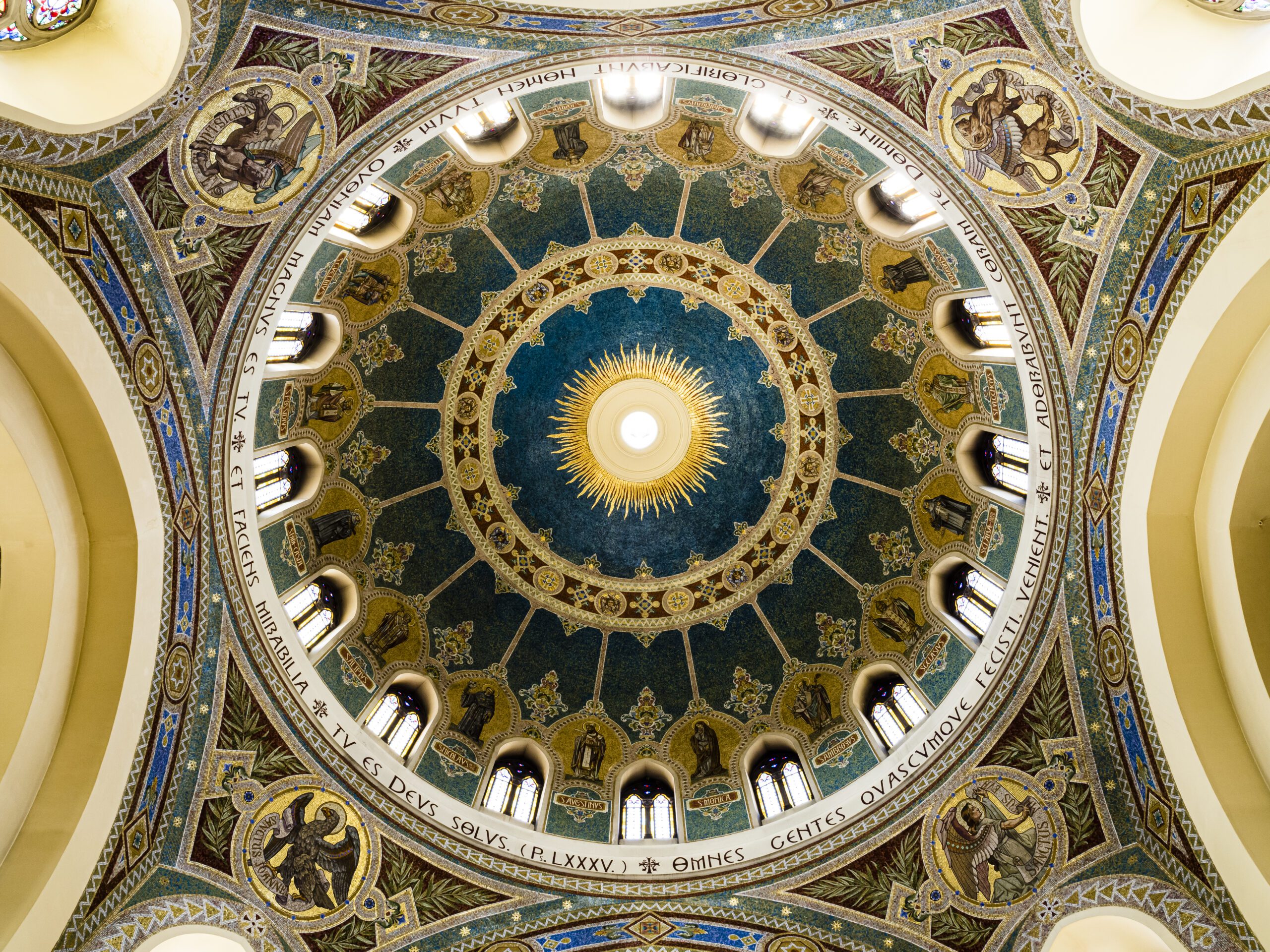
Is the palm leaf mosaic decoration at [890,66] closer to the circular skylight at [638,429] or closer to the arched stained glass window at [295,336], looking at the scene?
the arched stained glass window at [295,336]

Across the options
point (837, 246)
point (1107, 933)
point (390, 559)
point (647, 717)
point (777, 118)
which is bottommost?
point (1107, 933)

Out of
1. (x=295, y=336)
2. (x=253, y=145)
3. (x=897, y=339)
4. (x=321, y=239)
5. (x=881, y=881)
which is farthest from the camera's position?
(x=897, y=339)

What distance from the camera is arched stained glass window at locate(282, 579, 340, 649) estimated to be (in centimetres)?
1556

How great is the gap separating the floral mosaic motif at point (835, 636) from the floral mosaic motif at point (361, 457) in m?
9.52

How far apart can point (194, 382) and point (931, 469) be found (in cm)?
1283

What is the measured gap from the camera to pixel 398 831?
1407cm

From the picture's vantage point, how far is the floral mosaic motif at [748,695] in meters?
18.5

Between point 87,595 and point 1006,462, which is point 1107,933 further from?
point 87,595

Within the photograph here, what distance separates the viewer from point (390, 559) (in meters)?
18.4

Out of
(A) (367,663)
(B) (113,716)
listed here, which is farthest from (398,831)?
(B) (113,716)

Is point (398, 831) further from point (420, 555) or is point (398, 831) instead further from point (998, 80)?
point (998, 80)

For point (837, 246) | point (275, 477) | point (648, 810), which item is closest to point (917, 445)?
point (837, 246)

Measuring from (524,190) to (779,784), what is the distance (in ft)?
39.4

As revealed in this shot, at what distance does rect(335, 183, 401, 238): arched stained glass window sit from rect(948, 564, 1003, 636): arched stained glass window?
11988 mm
